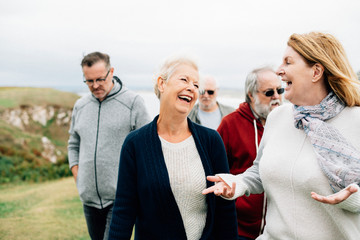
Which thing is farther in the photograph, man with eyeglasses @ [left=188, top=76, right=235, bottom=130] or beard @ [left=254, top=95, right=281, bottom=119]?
man with eyeglasses @ [left=188, top=76, right=235, bottom=130]

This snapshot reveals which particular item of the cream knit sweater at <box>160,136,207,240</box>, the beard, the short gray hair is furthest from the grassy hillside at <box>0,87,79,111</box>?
the cream knit sweater at <box>160,136,207,240</box>

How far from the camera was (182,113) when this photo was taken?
7.17 feet

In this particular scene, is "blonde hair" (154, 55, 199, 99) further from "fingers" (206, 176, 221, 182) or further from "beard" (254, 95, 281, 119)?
"beard" (254, 95, 281, 119)

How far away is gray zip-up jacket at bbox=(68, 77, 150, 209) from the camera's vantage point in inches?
138

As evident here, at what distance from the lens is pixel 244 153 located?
3160mm

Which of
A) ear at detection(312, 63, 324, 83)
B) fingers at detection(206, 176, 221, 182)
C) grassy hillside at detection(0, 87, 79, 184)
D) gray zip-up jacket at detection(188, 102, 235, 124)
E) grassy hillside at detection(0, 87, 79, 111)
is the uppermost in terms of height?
ear at detection(312, 63, 324, 83)

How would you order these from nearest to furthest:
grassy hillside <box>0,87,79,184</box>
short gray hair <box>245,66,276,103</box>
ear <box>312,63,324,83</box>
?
1. ear <box>312,63,324,83</box>
2. short gray hair <box>245,66,276,103</box>
3. grassy hillside <box>0,87,79,184</box>

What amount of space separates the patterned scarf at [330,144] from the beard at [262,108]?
3.85 feet

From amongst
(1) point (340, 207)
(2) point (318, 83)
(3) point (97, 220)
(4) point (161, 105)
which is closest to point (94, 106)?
(3) point (97, 220)

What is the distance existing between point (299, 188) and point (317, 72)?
74cm

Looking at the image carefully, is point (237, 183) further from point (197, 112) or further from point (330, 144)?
point (197, 112)

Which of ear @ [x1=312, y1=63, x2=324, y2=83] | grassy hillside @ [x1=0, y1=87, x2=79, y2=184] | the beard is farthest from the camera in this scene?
grassy hillside @ [x1=0, y1=87, x2=79, y2=184]

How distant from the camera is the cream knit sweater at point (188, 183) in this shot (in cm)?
213

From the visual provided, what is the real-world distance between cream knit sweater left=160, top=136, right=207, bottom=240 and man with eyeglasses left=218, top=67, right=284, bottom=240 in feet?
3.18
